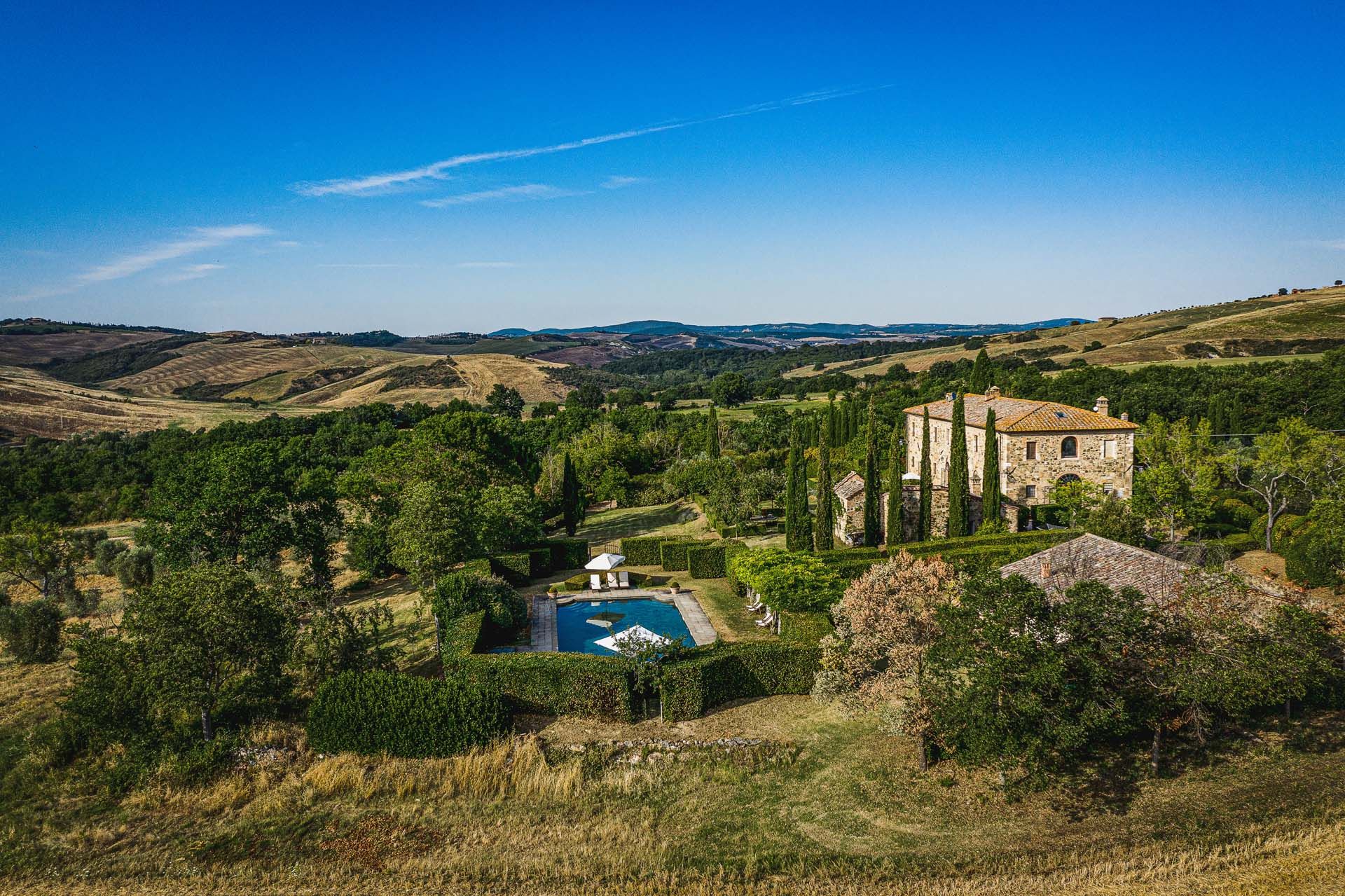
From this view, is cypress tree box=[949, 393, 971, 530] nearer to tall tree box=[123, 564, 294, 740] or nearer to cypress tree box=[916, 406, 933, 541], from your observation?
cypress tree box=[916, 406, 933, 541]

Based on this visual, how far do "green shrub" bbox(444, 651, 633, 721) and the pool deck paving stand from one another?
3.89 meters

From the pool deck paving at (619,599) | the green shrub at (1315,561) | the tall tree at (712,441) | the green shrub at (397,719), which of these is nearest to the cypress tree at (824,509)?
the pool deck paving at (619,599)

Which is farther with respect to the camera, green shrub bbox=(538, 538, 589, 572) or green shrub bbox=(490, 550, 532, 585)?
green shrub bbox=(538, 538, 589, 572)

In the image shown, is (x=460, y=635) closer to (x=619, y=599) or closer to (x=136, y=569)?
(x=619, y=599)

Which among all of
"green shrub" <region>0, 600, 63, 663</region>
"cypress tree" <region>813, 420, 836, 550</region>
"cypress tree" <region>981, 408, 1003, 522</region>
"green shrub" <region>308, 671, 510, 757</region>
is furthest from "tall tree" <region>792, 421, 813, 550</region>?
"green shrub" <region>0, 600, 63, 663</region>

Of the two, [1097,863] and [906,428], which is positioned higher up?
[906,428]

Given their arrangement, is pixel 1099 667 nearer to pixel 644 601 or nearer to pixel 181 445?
pixel 644 601

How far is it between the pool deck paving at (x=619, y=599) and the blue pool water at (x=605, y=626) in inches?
8.0

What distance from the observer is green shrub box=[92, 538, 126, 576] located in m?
37.9

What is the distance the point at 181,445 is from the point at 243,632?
194ft

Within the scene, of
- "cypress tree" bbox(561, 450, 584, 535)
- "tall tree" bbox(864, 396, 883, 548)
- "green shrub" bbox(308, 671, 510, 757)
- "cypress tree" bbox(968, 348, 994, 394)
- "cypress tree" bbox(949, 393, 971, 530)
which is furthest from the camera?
"cypress tree" bbox(968, 348, 994, 394)

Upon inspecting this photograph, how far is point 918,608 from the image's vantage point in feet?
54.7

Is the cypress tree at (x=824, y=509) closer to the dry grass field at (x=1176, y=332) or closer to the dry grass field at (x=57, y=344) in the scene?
the dry grass field at (x=1176, y=332)

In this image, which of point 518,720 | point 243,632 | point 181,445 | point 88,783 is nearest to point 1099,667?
point 518,720
